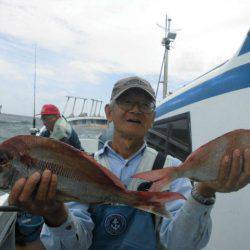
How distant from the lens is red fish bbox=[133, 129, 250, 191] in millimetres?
2289

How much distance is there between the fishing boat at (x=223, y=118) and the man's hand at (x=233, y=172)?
54.2 inches

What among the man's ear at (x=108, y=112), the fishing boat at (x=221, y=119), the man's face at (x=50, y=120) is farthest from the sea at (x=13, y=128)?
the man's ear at (x=108, y=112)

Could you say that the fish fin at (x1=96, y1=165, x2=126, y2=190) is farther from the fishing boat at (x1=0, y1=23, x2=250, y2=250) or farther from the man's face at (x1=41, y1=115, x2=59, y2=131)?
the man's face at (x1=41, y1=115, x2=59, y2=131)

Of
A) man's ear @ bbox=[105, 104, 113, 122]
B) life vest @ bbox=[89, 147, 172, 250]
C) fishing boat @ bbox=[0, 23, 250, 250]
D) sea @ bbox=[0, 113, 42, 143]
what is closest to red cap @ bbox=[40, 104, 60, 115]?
fishing boat @ bbox=[0, 23, 250, 250]

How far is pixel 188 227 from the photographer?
8.66 feet

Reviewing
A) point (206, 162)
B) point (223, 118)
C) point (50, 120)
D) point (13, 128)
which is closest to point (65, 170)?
point (206, 162)

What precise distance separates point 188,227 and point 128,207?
0.39 m

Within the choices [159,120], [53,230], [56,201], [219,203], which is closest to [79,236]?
[53,230]

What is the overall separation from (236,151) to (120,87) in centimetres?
111

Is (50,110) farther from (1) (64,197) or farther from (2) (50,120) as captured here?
(1) (64,197)

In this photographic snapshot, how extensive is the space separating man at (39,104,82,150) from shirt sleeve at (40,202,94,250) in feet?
15.9

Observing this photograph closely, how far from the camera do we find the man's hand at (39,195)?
2328mm

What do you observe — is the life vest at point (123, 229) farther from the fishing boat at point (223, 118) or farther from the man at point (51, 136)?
the man at point (51, 136)

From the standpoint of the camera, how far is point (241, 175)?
2340 millimetres
